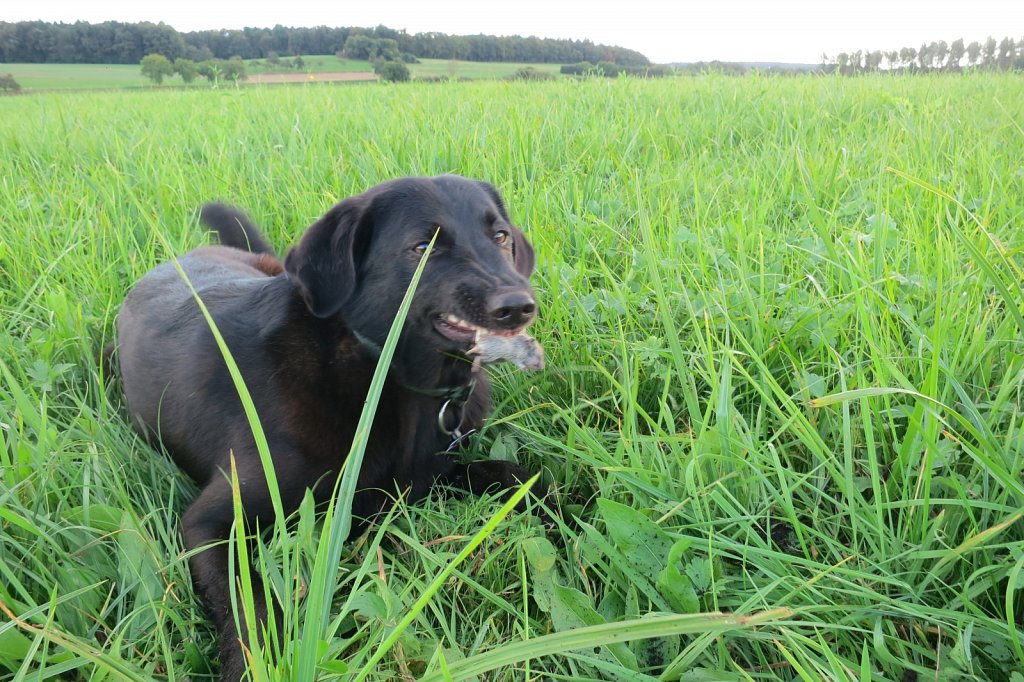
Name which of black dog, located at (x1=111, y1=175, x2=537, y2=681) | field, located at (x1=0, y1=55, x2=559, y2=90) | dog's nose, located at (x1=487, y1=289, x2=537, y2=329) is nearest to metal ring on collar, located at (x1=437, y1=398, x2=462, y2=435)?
black dog, located at (x1=111, y1=175, x2=537, y2=681)

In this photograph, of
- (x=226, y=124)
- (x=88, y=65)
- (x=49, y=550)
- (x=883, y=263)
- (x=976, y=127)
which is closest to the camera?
(x=49, y=550)

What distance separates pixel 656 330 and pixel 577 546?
0.99 meters

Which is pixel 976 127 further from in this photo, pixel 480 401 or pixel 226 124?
pixel 226 124

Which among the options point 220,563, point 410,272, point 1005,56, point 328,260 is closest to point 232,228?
point 328,260

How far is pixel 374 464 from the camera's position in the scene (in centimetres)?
182

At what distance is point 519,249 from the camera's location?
230 cm

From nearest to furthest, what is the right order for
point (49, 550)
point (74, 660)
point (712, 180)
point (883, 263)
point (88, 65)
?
point (74, 660)
point (49, 550)
point (883, 263)
point (712, 180)
point (88, 65)

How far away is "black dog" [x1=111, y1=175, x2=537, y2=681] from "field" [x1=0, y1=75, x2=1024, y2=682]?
0.12 m

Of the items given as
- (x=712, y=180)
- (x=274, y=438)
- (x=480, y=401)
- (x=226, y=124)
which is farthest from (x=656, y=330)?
(x=226, y=124)

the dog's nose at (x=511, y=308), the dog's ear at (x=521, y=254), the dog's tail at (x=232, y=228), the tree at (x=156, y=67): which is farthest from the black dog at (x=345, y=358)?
the tree at (x=156, y=67)

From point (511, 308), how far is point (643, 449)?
51cm

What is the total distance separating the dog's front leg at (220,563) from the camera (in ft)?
4.50

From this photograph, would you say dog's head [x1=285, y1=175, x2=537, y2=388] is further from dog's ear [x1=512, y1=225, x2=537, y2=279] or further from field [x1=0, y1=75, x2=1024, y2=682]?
field [x1=0, y1=75, x2=1024, y2=682]

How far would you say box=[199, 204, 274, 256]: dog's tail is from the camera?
3.29 metres
